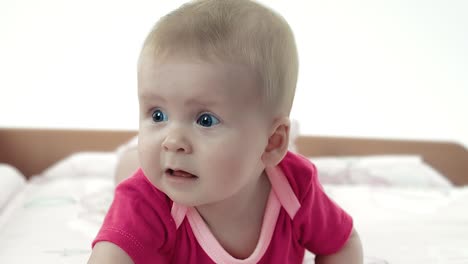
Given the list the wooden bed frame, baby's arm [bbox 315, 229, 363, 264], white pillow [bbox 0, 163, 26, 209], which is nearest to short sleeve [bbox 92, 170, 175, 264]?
baby's arm [bbox 315, 229, 363, 264]

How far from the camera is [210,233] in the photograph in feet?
2.85

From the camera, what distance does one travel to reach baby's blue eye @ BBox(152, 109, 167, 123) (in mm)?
762

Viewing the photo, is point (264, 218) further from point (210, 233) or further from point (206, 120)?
point (206, 120)

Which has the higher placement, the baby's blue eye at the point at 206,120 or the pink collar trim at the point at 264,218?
the baby's blue eye at the point at 206,120

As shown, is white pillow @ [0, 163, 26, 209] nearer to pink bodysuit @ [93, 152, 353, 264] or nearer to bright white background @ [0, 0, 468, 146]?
bright white background @ [0, 0, 468, 146]

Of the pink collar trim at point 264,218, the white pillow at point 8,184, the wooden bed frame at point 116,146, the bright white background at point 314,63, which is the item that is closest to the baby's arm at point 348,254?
the pink collar trim at point 264,218

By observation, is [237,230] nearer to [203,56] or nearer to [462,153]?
[203,56]

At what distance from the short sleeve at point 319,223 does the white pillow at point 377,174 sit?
2.73 ft

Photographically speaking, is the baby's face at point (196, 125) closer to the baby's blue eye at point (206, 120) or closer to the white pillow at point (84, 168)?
Answer: the baby's blue eye at point (206, 120)

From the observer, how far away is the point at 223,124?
76cm

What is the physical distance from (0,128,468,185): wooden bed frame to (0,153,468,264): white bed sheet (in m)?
0.25

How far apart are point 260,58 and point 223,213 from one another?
265 mm

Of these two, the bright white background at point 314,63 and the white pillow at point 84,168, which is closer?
the white pillow at point 84,168

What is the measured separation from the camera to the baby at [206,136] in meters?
0.74
